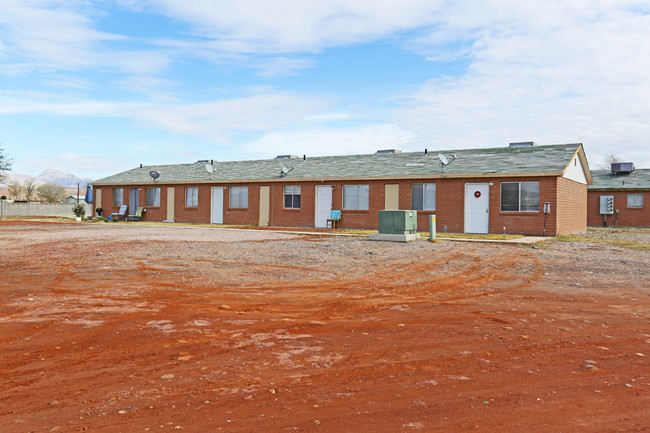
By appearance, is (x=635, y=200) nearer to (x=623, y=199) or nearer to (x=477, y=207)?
(x=623, y=199)

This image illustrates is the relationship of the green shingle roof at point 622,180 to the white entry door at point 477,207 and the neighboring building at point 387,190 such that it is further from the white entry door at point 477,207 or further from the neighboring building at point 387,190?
the white entry door at point 477,207

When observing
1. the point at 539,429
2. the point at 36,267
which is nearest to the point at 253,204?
the point at 36,267

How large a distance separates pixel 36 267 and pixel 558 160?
20585mm

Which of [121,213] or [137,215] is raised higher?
[121,213]

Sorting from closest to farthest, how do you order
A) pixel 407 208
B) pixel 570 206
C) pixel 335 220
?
pixel 570 206 < pixel 407 208 < pixel 335 220

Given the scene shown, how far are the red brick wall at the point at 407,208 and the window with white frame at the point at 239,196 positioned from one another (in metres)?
0.32

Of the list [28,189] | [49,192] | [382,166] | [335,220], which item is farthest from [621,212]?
[49,192]

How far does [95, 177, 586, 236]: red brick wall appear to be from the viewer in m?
21.7

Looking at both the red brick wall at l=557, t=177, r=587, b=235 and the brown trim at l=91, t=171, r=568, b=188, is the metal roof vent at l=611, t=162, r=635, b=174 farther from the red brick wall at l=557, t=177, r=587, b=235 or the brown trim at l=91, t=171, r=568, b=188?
the brown trim at l=91, t=171, r=568, b=188

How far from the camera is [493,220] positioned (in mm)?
22422

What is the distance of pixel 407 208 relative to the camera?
2447 cm

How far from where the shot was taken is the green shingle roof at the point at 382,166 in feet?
74.8

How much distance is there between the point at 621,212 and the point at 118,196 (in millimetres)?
34894

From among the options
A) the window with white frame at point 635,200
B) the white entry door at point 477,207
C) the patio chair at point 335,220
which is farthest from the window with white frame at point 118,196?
the window with white frame at point 635,200
